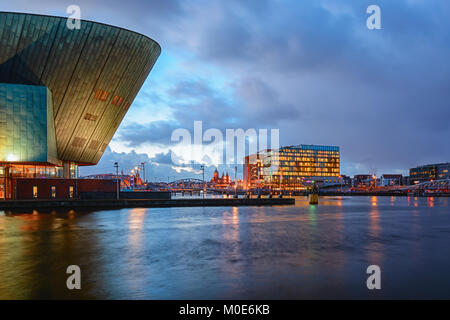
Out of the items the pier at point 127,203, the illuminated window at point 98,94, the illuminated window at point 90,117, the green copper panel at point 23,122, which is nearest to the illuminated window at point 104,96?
the illuminated window at point 98,94

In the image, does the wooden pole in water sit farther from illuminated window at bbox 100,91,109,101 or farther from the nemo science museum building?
illuminated window at bbox 100,91,109,101

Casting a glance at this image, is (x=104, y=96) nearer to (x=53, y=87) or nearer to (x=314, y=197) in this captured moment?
(x=53, y=87)

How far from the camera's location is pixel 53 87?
4650cm

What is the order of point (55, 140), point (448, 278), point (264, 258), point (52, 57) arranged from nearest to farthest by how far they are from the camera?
point (448, 278)
point (264, 258)
point (52, 57)
point (55, 140)

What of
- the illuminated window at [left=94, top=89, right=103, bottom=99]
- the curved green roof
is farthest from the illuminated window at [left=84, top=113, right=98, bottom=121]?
the illuminated window at [left=94, top=89, right=103, bottom=99]

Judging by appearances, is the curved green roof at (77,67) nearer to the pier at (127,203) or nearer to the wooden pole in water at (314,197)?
the pier at (127,203)

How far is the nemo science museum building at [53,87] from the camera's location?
42.8 metres

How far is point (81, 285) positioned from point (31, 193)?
47794mm

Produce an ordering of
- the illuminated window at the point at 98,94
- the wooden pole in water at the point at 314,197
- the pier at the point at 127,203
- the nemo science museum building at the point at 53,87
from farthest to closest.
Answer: the wooden pole in water at the point at 314,197
the illuminated window at the point at 98,94
the nemo science museum building at the point at 53,87
the pier at the point at 127,203

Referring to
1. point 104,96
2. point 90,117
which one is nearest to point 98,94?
point 104,96

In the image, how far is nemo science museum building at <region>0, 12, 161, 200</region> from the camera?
140 feet
